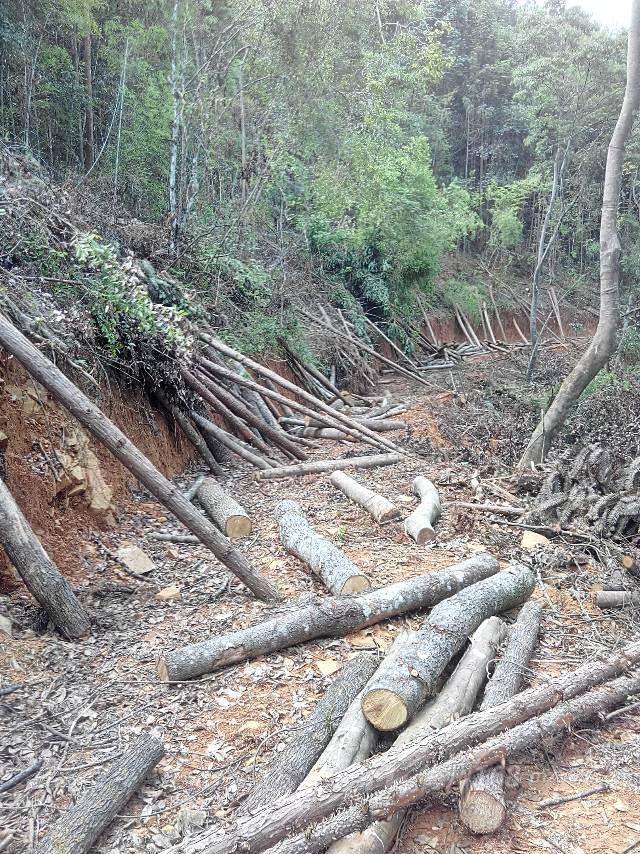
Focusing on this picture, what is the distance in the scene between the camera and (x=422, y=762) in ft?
8.70

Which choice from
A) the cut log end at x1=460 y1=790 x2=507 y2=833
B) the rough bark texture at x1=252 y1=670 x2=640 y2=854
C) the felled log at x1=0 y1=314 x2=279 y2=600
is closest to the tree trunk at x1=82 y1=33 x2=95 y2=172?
the felled log at x1=0 y1=314 x2=279 y2=600

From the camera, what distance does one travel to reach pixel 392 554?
17.9 feet

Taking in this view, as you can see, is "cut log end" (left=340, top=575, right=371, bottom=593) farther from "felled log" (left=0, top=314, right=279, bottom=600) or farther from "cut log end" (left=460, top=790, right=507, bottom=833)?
"cut log end" (left=460, top=790, right=507, bottom=833)

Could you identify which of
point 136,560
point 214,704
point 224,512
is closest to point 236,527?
point 224,512

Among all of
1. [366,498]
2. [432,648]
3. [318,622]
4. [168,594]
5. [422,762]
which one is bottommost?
[366,498]

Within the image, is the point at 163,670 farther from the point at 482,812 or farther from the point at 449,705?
the point at 482,812

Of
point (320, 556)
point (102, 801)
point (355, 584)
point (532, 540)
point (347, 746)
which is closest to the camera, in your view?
point (102, 801)

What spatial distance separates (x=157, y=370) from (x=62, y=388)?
2.85 meters

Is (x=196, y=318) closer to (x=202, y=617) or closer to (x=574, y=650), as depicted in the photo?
(x=202, y=617)

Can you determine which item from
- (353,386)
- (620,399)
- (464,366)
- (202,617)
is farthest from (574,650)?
(464,366)

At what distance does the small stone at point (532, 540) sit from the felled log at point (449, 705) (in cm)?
164

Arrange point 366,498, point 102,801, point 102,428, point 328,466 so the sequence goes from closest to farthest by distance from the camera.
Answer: point 102,801 → point 102,428 → point 366,498 → point 328,466

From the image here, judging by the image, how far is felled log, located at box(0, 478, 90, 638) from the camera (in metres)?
3.74

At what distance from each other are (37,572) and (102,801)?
1.65 meters
